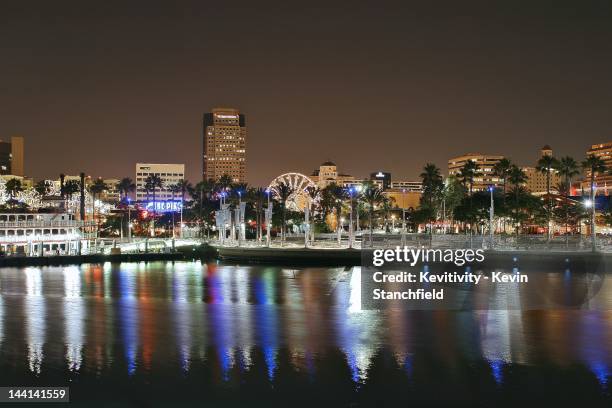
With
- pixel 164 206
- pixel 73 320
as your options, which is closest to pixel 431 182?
pixel 164 206

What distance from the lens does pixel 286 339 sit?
119ft

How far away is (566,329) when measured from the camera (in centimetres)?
3944

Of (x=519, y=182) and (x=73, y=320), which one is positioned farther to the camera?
(x=519, y=182)

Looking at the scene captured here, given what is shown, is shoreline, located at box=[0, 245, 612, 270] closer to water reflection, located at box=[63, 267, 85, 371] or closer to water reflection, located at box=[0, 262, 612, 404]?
water reflection, located at box=[63, 267, 85, 371]

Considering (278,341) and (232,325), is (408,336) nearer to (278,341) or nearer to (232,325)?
(278,341)

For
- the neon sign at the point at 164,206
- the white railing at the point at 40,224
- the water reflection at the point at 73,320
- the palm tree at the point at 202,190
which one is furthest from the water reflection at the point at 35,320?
the neon sign at the point at 164,206

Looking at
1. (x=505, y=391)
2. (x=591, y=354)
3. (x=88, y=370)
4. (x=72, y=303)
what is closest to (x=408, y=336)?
(x=591, y=354)

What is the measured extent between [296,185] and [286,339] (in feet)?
372

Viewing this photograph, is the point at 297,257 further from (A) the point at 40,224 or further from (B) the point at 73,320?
(B) the point at 73,320

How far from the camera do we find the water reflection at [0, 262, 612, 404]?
94.9 feet

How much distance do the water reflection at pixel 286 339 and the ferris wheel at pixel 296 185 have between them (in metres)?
83.9

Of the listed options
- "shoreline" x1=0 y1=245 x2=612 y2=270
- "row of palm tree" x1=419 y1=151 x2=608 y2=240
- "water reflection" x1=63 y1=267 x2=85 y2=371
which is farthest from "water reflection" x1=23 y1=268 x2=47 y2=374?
"row of palm tree" x1=419 y1=151 x2=608 y2=240

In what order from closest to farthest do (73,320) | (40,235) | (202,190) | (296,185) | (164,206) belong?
(73,320) → (40,235) → (296,185) → (202,190) → (164,206)

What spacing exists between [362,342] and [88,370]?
41.4 ft
